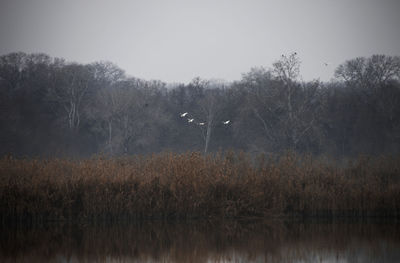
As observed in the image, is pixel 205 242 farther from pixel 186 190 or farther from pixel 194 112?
pixel 194 112

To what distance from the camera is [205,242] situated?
46.2 feet

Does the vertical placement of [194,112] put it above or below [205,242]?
above

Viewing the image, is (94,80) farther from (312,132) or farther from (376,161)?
(376,161)

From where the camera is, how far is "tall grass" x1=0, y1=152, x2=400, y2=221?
51.4 ft

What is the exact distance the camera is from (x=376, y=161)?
63.6 feet

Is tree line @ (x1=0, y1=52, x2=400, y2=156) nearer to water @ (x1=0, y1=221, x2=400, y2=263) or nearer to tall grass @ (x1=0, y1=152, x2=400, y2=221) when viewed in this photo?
tall grass @ (x1=0, y1=152, x2=400, y2=221)

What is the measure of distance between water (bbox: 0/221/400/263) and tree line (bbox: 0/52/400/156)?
80.6 feet

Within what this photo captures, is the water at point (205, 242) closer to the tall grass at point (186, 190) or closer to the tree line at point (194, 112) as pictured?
the tall grass at point (186, 190)

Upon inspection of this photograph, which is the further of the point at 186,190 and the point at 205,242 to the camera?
the point at 186,190

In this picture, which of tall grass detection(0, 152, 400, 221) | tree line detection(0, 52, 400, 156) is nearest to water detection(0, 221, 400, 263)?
tall grass detection(0, 152, 400, 221)

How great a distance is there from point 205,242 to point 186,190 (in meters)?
2.72

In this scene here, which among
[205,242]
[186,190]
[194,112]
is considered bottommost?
[205,242]

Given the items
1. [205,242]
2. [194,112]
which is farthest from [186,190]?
[194,112]

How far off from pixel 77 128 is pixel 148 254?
3994cm
